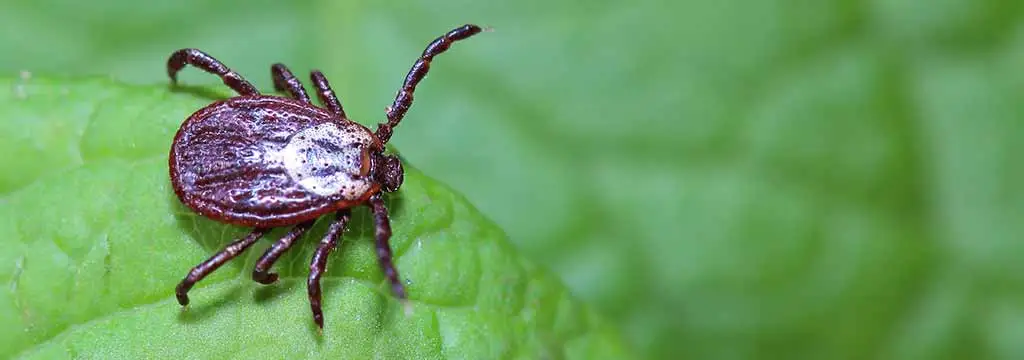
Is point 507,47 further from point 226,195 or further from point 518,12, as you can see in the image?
point 226,195

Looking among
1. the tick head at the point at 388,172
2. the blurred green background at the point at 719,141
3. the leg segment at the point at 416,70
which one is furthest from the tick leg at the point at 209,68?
the blurred green background at the point at 719,141

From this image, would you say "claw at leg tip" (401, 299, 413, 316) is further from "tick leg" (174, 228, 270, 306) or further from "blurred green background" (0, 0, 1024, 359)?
"blurred green background" (0, 0, 1024, 359)

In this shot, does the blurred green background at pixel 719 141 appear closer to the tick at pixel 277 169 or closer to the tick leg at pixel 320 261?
the tick at pixel 277 169

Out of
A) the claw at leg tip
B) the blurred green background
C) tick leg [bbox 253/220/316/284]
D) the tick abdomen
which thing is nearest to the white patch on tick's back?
the tick abdomen

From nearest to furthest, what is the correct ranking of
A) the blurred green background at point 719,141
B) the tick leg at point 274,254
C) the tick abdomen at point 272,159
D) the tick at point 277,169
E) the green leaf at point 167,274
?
1. the green leaf at point 167,274
2. the tick leg at point 274,254
3. the tick at point 277,169
4. the tick abdomen at point 272,159
5. the blurred green background at point 719,141

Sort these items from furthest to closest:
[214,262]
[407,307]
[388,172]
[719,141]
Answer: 1. [719,141]
2. [388,172]
3. [214,262]
4. [407,307]

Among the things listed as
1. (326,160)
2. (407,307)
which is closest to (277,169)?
(326,160)

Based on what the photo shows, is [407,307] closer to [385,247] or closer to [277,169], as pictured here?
[385,247]
